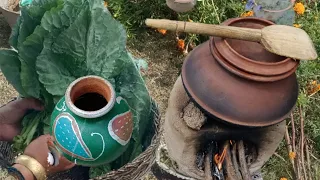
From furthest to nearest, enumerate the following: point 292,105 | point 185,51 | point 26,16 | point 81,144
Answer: point 185,51
point 26,16
point 292,105
point 81,144

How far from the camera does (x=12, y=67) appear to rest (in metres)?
2.08

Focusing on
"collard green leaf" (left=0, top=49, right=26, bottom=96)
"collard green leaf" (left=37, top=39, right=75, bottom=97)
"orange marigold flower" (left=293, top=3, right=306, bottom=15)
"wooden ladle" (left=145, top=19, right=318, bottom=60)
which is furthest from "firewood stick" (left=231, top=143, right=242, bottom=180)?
"orange marigold flower" (left=293, top=3, right=306, bottom=15)

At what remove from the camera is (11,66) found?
2082mm

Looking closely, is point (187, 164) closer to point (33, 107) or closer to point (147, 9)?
point (33, 107)

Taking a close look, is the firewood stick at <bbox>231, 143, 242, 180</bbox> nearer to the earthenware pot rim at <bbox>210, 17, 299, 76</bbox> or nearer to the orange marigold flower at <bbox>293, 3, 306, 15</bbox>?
the earthenware pot rim at <bbox>210, 17, 299, 76</bbox>

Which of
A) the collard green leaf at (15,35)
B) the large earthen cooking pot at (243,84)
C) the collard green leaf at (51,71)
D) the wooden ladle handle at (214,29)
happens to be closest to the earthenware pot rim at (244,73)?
the large earthen cooking pot at (243,84)

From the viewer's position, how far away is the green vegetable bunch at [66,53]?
6.47 ft

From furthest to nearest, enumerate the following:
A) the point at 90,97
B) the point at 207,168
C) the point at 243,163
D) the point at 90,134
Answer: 1. the point at 207,168
2. the point at 243,163
3. the point at 90,97
4. the point at 90,134

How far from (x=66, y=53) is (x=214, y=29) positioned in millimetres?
783

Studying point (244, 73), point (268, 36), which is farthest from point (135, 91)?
point (268, 36)

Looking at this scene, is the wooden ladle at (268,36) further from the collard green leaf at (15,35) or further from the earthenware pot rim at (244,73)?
the collard green leaf at (15,35)

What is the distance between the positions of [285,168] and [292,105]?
3.55 feet

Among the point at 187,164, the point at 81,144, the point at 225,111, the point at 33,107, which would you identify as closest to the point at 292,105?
the point at 225,111

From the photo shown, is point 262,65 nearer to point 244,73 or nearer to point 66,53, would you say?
point 244,73
